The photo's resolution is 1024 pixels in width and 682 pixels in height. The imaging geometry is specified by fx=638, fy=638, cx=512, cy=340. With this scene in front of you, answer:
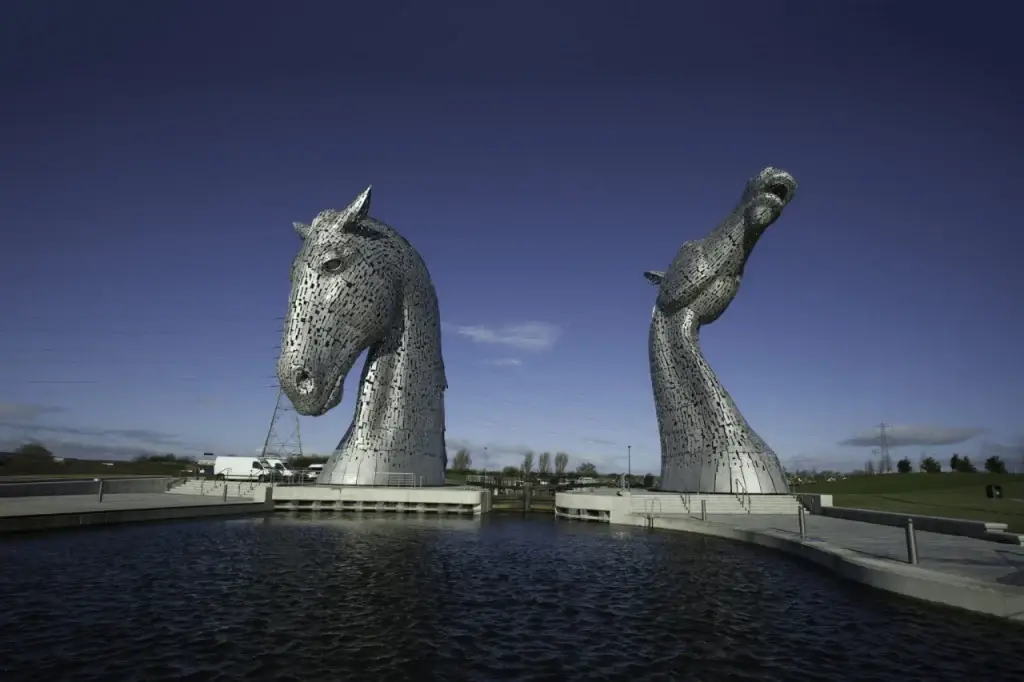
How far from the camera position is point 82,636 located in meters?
6.55

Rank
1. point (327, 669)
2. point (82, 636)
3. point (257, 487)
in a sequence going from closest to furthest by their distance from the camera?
point (327, 669), point (82, 636), point (257, 487)

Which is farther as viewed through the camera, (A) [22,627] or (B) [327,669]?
(A) [22,627]

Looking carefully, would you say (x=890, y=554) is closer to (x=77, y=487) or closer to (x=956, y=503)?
(x=956, y=503)

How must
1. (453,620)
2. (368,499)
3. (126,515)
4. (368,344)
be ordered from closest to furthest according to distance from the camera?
(453,620), (126,515), (368,499), (368,344)

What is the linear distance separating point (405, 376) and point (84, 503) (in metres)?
9.41

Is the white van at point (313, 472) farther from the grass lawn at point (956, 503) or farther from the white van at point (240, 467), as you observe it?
the grass lawn at point (956, 503)

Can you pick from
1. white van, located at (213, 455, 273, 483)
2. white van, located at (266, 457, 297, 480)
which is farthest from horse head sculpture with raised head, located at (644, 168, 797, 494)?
white van, located at (213, 455, 273, 483)

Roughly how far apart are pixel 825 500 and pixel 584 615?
14202 millimetres

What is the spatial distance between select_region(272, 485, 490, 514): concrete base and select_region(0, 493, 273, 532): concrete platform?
0.82 metres

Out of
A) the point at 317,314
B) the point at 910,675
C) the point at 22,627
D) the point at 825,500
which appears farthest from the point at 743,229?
the point at 22,627

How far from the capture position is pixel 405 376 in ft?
68.6

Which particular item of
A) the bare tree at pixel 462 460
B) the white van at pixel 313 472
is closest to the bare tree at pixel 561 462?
the bare tree at pixel 462 460

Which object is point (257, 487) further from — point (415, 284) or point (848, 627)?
point (848, 627)

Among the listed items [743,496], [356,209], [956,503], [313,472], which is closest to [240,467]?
[313,472]
